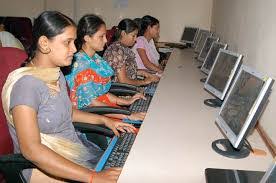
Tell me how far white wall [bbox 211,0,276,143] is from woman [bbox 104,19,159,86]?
83 cm

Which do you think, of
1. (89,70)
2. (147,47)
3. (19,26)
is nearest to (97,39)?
(89,70)

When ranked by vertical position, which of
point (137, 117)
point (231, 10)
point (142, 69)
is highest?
point (231, 10)

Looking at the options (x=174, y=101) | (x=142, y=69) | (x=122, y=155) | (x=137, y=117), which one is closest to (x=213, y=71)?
(x=174, y=101)

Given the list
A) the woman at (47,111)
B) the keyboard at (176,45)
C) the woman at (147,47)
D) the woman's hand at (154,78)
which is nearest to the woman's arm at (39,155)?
the woman at (47,111)

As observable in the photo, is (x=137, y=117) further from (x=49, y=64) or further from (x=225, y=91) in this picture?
(x=49, y=64)

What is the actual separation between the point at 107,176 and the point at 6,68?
63cm

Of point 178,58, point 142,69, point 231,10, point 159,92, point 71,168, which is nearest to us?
point 71,168

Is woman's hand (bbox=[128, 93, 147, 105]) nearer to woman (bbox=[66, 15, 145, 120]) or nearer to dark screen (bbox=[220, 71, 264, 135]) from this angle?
woman (bbox=[66, 15, 145, 120])

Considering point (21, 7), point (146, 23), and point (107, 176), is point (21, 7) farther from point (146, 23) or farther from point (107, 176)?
point (107, 176)

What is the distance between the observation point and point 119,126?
1690 mm

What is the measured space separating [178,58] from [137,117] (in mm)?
1936

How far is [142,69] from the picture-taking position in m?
3.37

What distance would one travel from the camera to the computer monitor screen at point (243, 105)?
110 centimetres

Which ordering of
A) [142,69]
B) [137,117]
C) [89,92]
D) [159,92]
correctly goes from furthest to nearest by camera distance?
[142,69], [159,92], [89,92], [137,117]
